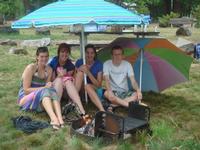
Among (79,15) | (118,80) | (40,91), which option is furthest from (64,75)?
(79,15)

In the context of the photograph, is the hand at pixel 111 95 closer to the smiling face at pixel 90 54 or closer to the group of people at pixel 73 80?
the group of people at pixel 73 80

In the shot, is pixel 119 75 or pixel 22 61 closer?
pixel 119 75

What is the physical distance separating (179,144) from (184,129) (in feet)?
3.44

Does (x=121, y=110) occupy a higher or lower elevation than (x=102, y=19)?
lower

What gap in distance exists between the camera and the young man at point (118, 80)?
6.41 meters

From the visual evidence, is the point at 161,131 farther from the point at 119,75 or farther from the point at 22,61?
the point at 22,61

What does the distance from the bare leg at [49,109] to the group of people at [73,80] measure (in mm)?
13

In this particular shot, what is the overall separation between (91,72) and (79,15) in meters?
1.32

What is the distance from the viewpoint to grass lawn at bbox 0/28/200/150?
15.7 ft

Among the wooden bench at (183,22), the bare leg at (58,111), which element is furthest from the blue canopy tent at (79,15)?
the wooden bench at (183,22)

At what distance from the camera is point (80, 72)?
21.3ft

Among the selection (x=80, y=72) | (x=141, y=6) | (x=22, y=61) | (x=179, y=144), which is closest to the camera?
(x=179, y=144)

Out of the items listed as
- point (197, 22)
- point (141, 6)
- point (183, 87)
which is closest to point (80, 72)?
point (183, 87)

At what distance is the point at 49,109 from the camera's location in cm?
565
